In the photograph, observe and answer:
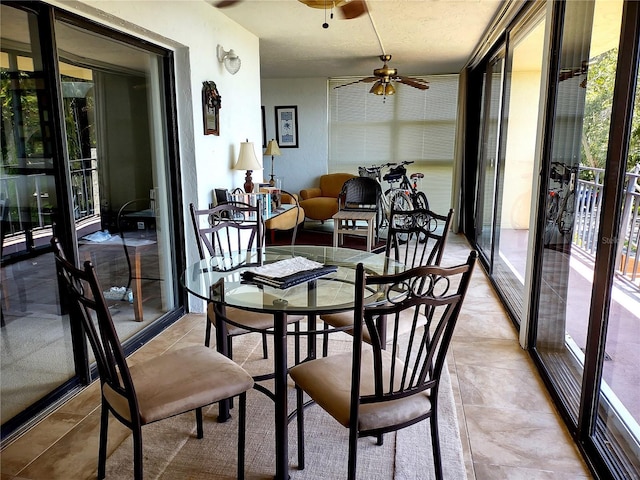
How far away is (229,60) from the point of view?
372 cm

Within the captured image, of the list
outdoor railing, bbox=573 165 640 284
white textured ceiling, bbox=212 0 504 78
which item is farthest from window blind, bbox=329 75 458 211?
outdoor railing, bbox=573 165 640 284

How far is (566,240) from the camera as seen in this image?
2.36m

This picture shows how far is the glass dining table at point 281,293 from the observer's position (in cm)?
173

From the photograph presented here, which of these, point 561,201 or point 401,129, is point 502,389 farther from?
point 401,129

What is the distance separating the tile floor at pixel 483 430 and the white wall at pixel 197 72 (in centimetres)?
128

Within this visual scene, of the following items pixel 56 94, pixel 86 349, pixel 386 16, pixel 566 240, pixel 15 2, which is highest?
pixel 386 16

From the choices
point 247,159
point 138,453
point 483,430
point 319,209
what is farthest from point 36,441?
point 319,209

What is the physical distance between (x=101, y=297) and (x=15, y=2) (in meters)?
1.49

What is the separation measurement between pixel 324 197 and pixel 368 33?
10.1 ft

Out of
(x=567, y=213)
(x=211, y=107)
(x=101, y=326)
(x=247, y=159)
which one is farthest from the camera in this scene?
(x=247, y=159)

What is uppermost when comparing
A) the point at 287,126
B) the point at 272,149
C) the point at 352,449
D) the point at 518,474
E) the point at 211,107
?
the point at 287,126

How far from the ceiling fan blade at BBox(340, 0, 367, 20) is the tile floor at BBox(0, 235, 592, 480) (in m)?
2.52

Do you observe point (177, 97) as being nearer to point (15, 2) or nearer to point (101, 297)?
point (15, 2)

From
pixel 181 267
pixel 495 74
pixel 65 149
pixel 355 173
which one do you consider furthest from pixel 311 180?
pixel 65 149
